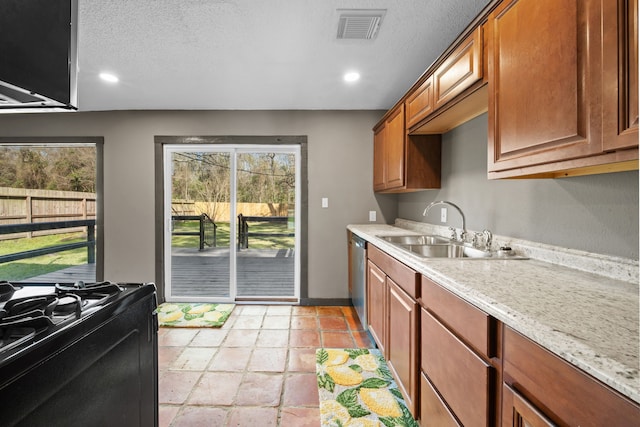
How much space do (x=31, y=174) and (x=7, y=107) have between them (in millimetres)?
4013

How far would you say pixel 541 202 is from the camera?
1551 mm

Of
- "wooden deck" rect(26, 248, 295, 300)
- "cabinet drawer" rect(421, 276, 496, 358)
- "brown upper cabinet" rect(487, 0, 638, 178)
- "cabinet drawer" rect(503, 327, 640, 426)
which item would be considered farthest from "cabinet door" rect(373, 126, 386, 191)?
"cabinet drawer" rect(503, 327, 640, 426)

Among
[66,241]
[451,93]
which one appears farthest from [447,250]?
[66,241]

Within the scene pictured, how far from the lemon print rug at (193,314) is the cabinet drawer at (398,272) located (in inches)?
72.5

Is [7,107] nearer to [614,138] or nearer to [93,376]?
[93,376]

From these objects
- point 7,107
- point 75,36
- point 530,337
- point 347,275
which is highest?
point 75,36

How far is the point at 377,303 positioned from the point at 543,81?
173 centimetres

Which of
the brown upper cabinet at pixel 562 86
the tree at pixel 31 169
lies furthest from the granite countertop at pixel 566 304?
the tree at pixel 31 169

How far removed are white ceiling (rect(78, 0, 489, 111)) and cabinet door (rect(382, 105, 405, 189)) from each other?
39 cm

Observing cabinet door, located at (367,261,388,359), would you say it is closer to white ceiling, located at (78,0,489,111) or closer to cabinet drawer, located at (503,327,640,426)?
cabinet drawer, located at (503,327,640,426)

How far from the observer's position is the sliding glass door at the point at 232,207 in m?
3.75

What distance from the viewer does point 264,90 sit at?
10.0 feet

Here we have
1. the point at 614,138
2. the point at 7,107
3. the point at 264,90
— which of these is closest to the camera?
the point at 614,138

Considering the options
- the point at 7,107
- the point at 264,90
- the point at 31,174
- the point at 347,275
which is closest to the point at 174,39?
the point at 264,90
